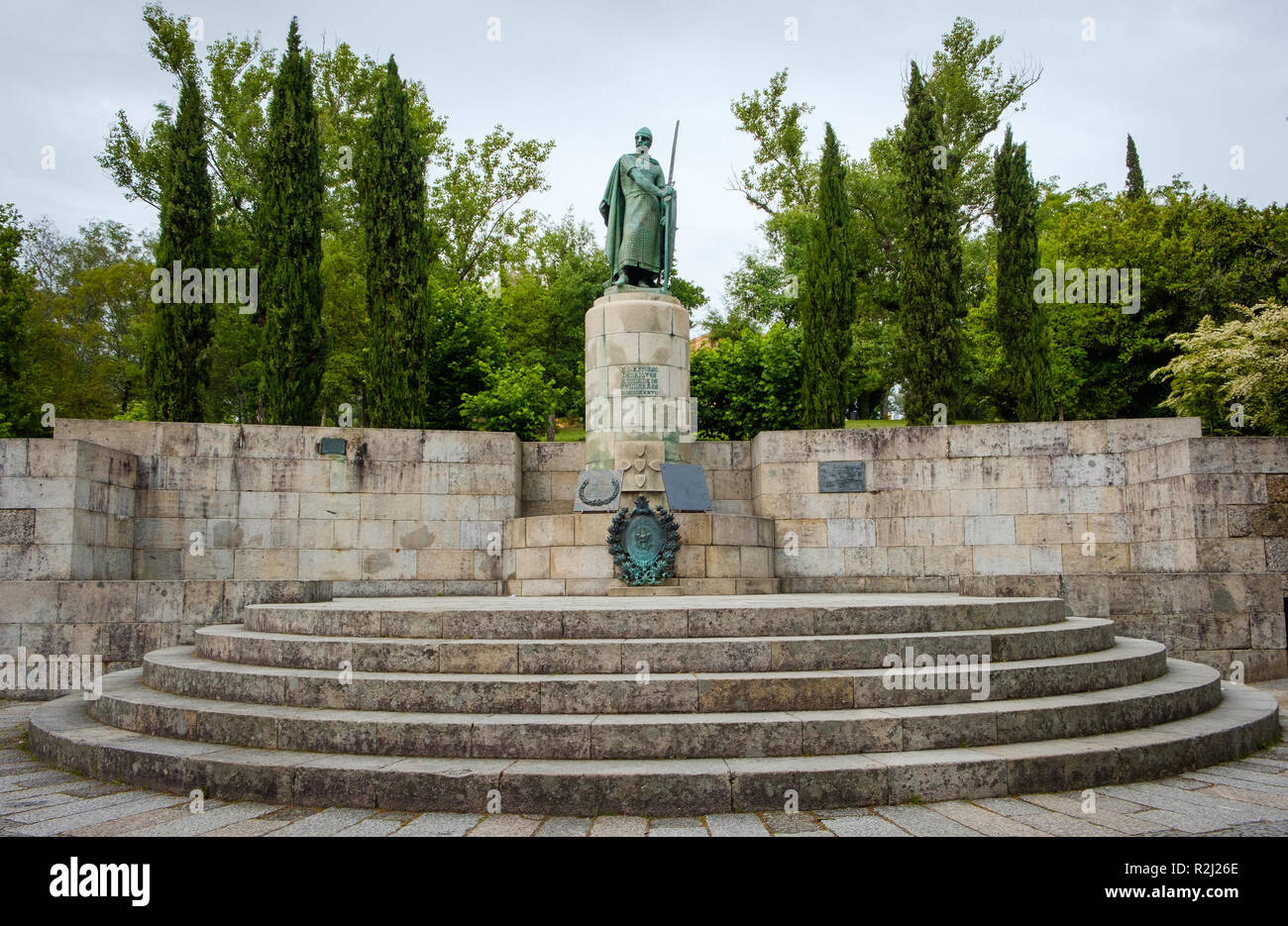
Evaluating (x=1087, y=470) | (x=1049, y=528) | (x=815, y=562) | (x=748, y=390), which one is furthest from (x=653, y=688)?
(x=748, y=390)

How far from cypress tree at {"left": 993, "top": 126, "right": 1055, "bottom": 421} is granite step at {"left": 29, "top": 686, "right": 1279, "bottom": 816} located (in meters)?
20.1

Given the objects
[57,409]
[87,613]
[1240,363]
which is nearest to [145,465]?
[87,613]

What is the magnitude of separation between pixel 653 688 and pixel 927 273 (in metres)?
21.0

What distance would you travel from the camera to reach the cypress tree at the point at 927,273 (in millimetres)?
23422

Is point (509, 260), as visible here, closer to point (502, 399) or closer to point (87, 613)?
point (502, 399)

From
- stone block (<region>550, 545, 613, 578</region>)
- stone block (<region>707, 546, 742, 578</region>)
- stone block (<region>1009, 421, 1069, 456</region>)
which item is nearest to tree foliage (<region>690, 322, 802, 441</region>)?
stone block (<region>1009, 421, 1069, 456</region>)

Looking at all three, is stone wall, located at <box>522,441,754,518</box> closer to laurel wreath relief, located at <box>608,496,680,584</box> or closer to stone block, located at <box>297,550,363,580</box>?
stone block, located at <box>297,550,363,580</box>

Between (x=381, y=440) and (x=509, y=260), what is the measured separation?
26659 millimetres

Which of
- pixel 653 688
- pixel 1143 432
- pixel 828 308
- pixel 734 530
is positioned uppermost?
pixel 828 308

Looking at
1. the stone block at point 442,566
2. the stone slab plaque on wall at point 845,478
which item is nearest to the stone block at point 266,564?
the stone block at point 442,566

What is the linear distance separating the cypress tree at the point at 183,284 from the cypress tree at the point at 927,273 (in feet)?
65.1

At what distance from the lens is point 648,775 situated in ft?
18.8

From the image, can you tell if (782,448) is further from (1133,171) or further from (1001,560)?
(1133,171)

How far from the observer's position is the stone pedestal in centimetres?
1556
